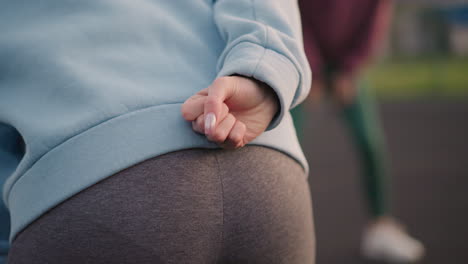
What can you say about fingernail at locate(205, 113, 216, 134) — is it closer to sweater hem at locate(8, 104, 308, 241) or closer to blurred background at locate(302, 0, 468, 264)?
sweater hem at locate(8, 104, 308, 241)

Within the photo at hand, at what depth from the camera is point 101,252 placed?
2.29 ft

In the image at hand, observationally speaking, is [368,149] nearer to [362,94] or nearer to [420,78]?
[362,94]

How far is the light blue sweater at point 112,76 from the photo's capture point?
73cm

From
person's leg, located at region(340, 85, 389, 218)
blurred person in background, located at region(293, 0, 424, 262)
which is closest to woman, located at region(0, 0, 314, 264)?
blurred person in background, located at region(293, 0, 424, 262)

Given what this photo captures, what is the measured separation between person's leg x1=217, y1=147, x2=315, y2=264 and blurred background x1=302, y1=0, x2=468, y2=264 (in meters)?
1.88

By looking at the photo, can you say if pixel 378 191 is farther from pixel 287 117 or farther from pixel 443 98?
pixel 443 98

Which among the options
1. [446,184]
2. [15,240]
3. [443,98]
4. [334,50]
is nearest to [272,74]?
[15,240]

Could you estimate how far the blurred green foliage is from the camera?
334 inches

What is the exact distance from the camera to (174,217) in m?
0.72

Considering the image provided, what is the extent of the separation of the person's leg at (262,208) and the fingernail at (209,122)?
0.07 metres

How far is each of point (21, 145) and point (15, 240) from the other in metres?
0.17

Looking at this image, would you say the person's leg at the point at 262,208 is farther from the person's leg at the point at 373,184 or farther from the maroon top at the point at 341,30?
the person's leg at the point at 373,184

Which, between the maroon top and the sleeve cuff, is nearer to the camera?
the sleeve cuff

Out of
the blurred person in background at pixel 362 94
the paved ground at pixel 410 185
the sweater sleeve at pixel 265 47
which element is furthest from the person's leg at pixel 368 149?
the sweater sleeve at pixel 265 47
